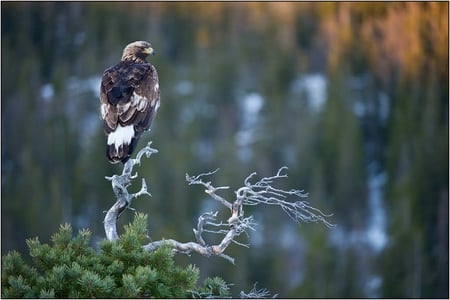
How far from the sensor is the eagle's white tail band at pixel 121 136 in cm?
922

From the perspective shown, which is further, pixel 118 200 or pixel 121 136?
pixel 121 136

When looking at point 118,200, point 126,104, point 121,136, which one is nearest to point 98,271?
point 118,200

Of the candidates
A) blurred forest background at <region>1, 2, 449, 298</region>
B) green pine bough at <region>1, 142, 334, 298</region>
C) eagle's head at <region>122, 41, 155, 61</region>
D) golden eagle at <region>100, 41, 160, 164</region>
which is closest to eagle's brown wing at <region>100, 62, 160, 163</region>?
golden eagle at <region>100, 41, 160, 164</region>

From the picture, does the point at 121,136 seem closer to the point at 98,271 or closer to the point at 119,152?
the point at 119,152

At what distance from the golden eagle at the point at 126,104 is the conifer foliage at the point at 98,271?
171cm

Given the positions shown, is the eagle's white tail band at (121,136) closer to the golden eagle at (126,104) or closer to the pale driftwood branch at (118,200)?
the golden eagle at (126,104)

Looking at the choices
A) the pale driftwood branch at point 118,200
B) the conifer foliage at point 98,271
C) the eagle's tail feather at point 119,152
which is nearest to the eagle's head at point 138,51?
the eagle's tail feather at point 119,152

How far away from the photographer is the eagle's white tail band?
363 inches

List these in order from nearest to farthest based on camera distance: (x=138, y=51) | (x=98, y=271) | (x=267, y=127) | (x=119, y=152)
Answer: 1. (x=98, y=271)
2. (x=119, y=152)
3. (x=138, y=51)
4. (x=267, y=127)

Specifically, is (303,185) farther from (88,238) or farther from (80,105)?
(88,238)

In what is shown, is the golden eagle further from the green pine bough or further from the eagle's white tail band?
the green pine bough

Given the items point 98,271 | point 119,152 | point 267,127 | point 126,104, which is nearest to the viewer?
point 98,271

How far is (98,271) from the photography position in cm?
713

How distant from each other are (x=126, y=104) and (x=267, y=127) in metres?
38.5
